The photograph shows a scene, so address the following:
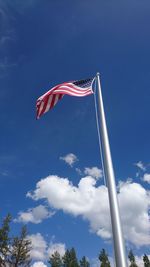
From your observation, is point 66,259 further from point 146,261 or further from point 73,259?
point 146,261

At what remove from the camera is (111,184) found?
29.2ft

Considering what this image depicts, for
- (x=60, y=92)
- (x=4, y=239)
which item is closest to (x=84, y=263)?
(x=4, y=239)

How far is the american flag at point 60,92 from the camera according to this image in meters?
13.2

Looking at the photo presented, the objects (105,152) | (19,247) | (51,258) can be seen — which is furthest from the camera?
(51,258)

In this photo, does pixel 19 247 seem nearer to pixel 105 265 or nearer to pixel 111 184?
pixel 111 184

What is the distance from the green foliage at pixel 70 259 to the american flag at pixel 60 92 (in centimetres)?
8674

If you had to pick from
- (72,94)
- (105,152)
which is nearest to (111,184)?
(105,152)

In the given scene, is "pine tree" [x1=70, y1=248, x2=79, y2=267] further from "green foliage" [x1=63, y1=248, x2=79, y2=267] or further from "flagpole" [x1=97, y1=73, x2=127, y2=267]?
"flagpole" [x1=97, y1=73, x2=127, y2=267]

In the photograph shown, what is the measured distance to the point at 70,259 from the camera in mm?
91500

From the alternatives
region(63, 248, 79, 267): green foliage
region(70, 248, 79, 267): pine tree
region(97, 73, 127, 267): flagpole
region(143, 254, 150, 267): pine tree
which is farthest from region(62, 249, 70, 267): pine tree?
region(97, 73, 127, 267): flagpole

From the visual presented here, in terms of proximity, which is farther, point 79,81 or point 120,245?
point 79,81

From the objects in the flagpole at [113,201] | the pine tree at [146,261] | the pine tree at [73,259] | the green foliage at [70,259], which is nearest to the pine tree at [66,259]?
the green foliage at [70,259]

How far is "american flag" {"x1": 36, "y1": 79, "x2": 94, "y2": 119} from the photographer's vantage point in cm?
1318

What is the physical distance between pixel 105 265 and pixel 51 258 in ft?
58.5
